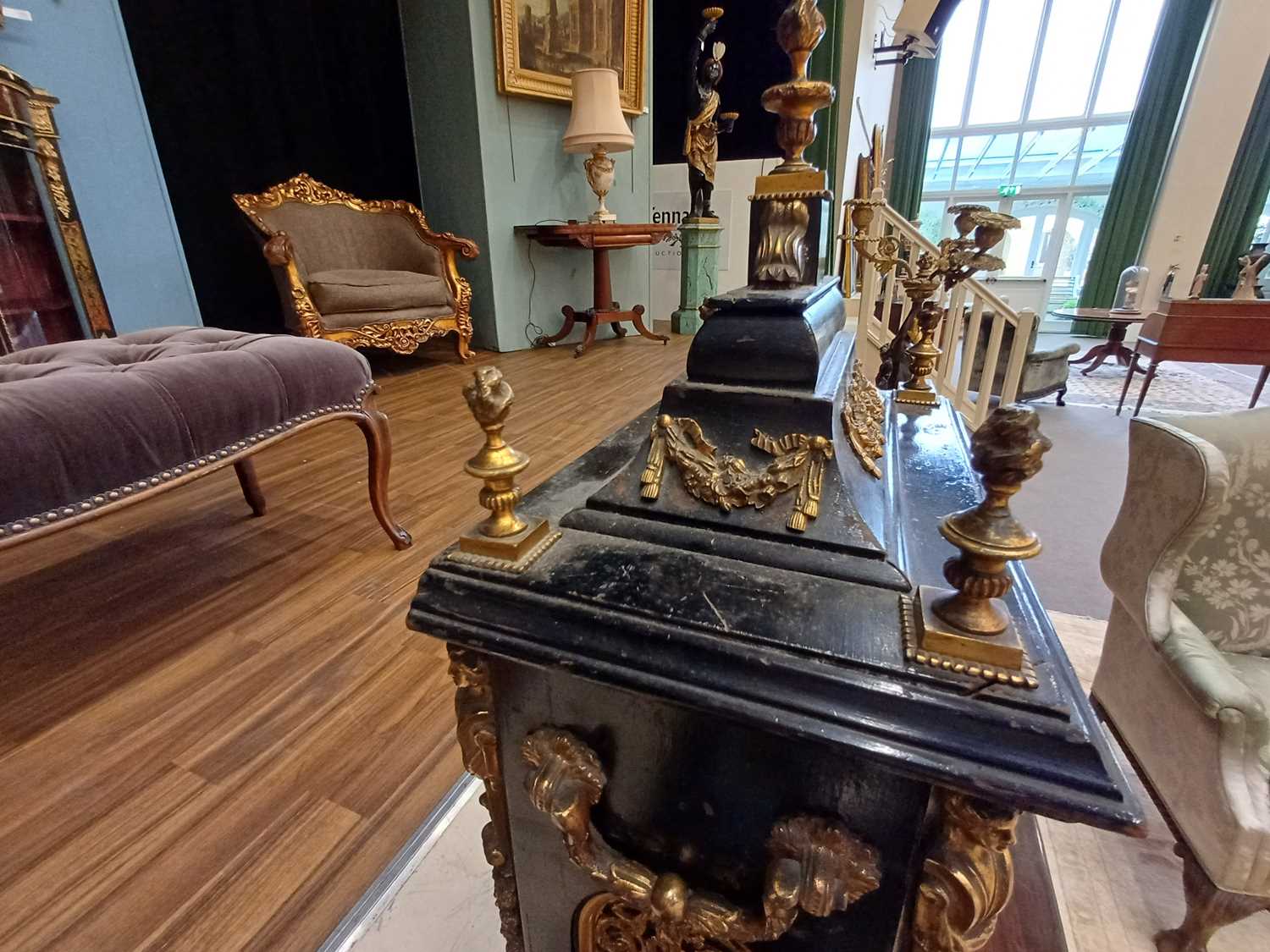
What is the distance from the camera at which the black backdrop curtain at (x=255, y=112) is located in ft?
10.1

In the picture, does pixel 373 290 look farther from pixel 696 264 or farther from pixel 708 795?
pixel 708 795

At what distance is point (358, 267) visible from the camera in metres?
3.62

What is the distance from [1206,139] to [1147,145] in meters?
0.60

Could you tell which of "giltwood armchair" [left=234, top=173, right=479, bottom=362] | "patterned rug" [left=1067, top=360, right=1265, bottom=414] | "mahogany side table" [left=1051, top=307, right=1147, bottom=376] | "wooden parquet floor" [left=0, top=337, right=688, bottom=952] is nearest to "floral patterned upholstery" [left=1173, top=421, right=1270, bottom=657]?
"wooden parquet floor" [left=0, top=337, right=688, bottom=952]

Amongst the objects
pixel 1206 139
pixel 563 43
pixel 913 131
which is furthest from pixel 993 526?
pixel 913 131

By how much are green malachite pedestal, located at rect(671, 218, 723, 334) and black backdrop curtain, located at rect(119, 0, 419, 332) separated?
2012mm

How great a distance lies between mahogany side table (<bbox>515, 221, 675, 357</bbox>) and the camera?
12.1ft

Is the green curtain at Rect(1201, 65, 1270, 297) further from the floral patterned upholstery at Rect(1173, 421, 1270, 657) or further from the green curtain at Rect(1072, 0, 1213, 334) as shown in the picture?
the floral patterned upholstery at Rect(1173, 421, 1270, 657)

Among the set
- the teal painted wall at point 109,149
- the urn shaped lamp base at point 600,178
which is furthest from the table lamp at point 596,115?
the teal painted wall at point 109,149

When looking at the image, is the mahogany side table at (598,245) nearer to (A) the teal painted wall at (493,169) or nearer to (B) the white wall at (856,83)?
(A) the teal painted wall at (493,169)

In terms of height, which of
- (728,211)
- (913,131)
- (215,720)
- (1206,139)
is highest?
(913,131)

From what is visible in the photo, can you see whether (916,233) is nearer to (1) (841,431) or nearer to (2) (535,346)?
(2) (535,346)

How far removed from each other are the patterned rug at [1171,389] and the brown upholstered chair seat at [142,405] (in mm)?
4791

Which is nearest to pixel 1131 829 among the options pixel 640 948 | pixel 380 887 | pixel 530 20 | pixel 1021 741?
pixel 1021 741
